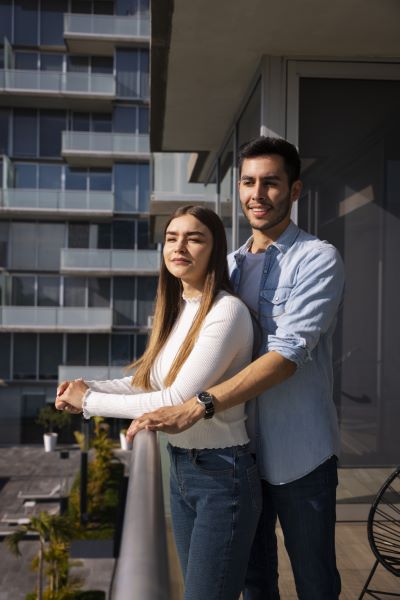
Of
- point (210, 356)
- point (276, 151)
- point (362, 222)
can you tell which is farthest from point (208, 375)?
point (362, 222)

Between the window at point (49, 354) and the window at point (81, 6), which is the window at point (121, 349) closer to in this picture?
the window at point (49, 354)

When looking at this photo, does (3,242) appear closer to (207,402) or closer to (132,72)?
(132,72)

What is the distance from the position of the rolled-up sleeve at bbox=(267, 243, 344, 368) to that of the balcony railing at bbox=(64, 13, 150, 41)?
22.6 meters

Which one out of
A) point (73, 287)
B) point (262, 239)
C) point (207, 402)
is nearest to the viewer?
point (207, 402)

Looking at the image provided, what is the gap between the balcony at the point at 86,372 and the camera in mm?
22922

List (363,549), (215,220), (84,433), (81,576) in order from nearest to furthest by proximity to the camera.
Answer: (215,220)
(363,549)
(81,576)
(84,433)

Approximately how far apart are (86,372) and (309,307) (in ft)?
72.5

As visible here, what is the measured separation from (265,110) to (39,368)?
2081cm

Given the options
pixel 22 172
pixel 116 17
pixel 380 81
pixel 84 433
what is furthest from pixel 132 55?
pixel 380 81

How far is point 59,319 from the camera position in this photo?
2306 cm

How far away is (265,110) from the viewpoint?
3527 millimetres

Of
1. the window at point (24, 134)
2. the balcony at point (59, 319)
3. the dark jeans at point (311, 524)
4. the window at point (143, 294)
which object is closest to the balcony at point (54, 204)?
the window at point (24, 134)

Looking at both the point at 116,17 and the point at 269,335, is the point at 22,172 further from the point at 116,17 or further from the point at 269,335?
the point at 269,335

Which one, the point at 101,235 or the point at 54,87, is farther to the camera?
the point at 101,235
